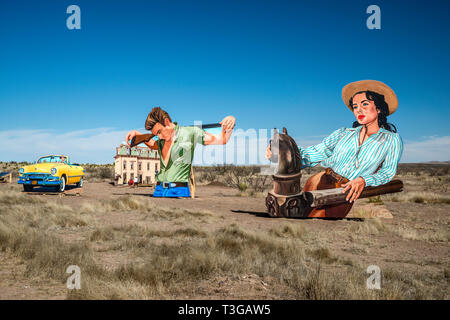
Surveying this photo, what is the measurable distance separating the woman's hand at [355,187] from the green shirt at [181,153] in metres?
10.3

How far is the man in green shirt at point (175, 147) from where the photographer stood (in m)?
22.0

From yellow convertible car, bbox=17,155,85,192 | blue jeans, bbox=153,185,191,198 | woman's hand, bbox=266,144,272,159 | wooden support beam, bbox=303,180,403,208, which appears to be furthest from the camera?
blue jeans, bbox=153,185,191,198

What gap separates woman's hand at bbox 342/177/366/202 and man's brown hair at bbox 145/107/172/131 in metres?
12.3

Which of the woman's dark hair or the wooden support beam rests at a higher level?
the woman's dark hair

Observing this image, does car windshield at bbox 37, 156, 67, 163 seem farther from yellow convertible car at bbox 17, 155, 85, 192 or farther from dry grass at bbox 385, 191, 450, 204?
dry grass at bbox 385, 191, 450, 204

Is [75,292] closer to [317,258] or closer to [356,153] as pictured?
[317,258]

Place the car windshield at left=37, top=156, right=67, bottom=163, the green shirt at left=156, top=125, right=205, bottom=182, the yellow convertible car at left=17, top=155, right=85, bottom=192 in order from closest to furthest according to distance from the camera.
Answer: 1. the yellow convertible car at left=17, top=155, right=85, bottom=192
2. the car windshield at left=37, top=156, right=67, bottom=163
3. the green shirt at left=156, top=125, right=205, bottom=182

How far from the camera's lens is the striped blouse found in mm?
14445

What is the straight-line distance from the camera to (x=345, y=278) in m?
6.27

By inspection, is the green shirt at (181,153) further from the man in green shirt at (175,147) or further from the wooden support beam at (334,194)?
the wooden support beam at (334,194)

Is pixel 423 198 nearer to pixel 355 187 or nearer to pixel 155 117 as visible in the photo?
pixel 355 187

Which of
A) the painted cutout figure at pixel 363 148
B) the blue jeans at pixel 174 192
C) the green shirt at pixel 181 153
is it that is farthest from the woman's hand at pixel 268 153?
the blue jeans at pixel 174 192

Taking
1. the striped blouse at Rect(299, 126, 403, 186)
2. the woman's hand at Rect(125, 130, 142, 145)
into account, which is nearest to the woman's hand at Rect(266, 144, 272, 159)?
the striped blouse at Rect(299, 126, 403, 186)

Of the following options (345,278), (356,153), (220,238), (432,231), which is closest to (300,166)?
(356,153)
